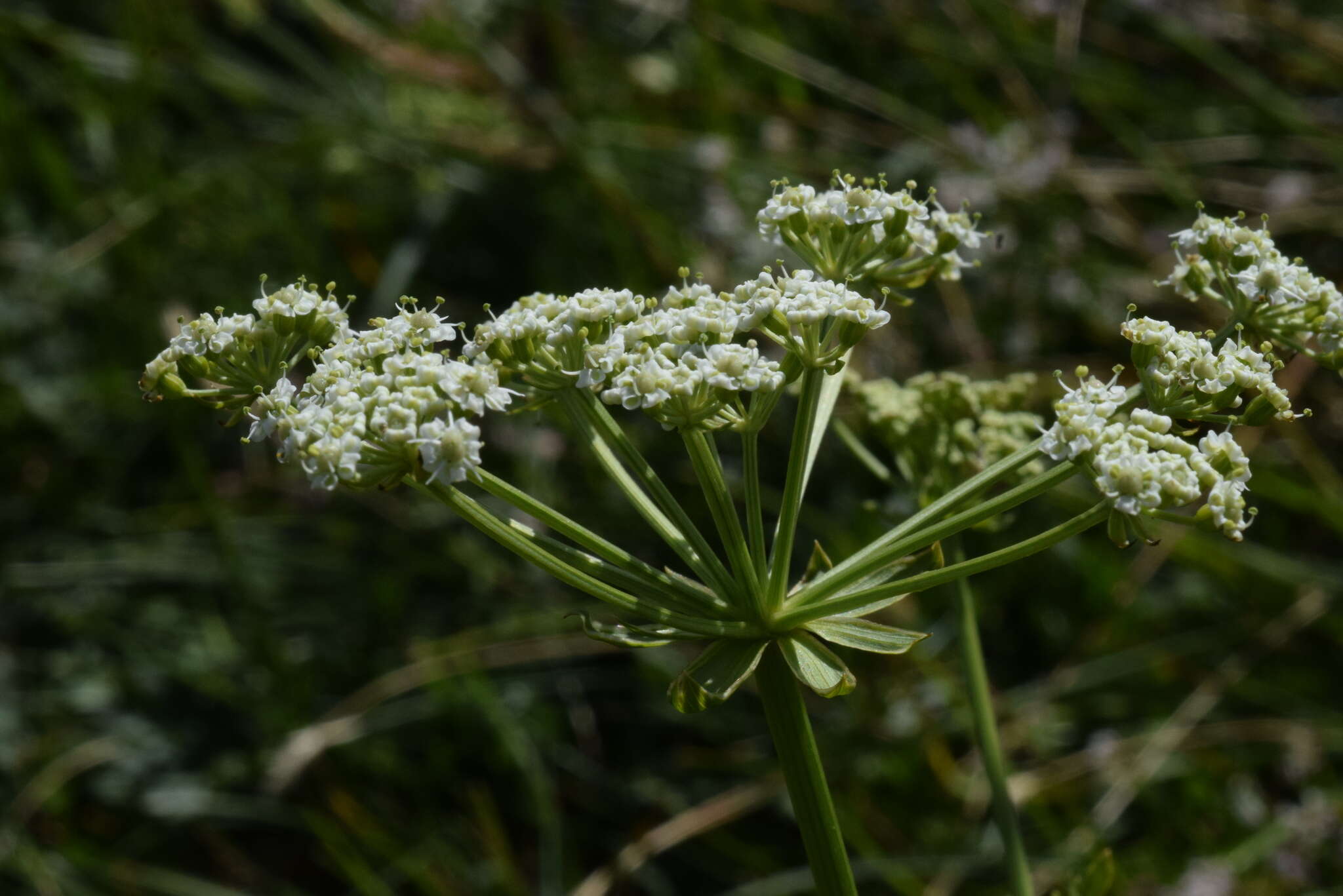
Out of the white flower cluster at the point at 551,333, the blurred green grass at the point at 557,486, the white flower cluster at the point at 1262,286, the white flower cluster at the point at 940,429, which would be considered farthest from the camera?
the blurred green grass at the point at 557,486

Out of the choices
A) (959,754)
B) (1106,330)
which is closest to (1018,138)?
(1106,330)

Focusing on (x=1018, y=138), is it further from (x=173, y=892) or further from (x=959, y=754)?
(x=173, y=892)

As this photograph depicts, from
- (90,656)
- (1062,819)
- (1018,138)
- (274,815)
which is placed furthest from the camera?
(1018,138)

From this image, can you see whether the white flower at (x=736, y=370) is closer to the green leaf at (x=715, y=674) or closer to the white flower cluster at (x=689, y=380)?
the white flower cluster at (x=689, y=380)

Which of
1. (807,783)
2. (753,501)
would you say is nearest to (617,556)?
(753,501)

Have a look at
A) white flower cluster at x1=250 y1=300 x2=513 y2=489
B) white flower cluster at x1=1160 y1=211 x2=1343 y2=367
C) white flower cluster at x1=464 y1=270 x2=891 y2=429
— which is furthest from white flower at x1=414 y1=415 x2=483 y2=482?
white flower cluster at x1=1160 y1=211 x2=1343 y2=367

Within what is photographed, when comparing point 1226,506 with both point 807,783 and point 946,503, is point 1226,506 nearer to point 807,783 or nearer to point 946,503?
point 946,503

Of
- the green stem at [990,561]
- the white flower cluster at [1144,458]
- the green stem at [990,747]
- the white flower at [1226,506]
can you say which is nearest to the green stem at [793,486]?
the green stem at [990,561]
